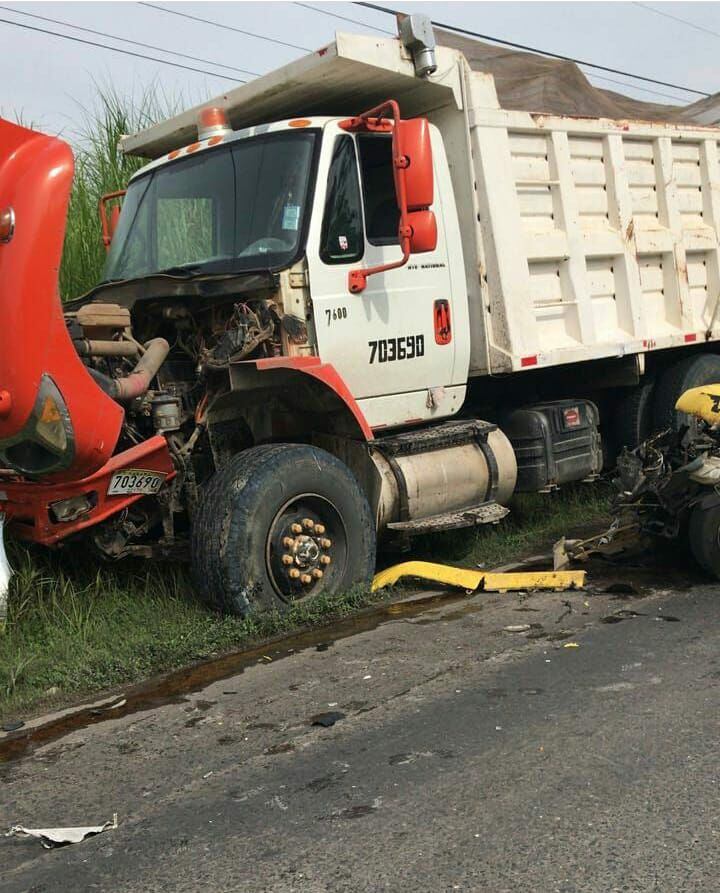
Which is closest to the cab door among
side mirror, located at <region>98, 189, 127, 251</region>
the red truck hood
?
the red truck hood

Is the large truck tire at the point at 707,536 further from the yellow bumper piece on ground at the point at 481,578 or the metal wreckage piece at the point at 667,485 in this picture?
the yellow bumper piece on ground at the point at 481,578

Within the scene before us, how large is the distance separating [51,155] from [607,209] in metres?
4.64

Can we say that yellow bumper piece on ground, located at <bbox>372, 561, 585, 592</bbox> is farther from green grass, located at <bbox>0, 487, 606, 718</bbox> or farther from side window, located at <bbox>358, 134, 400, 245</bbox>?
side window, located at <bbox>358, 134, 400, 245</bbox>

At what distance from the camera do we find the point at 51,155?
4527 mm

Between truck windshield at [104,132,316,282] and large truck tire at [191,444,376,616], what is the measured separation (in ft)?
3.83

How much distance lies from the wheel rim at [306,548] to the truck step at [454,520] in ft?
1.92

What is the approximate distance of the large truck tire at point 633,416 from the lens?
8.59 meters

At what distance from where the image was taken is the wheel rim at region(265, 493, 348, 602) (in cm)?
561

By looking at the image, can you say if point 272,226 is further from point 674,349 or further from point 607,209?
point 674,349

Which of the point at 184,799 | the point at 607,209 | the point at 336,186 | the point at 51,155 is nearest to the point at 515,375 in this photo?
the point at 607,209

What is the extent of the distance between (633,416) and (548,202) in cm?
207

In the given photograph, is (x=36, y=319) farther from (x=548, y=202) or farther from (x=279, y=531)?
(x=548, y=202)

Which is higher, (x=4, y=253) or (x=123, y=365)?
(x=4, y=253)

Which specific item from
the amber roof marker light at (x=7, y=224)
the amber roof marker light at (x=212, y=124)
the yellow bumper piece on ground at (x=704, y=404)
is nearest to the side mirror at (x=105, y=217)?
the amber roof marker light at (x=212, y=124)
